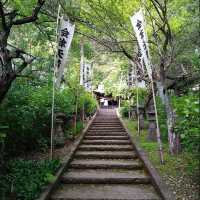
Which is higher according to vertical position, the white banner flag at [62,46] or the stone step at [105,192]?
the white banner flag at [62,46]

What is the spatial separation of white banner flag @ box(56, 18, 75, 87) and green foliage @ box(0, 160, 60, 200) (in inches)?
95.1

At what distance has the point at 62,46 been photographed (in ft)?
26.9

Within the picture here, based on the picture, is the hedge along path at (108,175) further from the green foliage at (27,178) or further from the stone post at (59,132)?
the stone post at (59,132)

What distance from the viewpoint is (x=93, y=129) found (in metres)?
13.2

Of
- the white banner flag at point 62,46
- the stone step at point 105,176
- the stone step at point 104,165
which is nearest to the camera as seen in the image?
the stone step at point 105,176

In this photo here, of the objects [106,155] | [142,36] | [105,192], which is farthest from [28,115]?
[142,36]

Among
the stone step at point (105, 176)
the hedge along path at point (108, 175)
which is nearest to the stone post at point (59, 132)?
the hedge along path at point (108, 175)

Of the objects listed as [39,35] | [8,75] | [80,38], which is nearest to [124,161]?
[8,75]

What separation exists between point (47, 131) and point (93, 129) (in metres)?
3.87

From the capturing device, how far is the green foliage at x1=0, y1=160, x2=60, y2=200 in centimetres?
521

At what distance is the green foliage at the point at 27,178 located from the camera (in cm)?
521

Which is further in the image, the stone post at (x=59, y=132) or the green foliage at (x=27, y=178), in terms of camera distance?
the stone post at (x=59, y=132)

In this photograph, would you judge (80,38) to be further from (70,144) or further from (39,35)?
(70,144)

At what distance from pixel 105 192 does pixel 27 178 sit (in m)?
1.53
